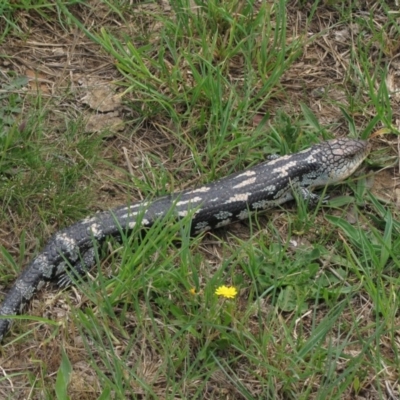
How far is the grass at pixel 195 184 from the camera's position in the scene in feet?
17.2

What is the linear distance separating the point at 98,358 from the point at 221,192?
151 cm

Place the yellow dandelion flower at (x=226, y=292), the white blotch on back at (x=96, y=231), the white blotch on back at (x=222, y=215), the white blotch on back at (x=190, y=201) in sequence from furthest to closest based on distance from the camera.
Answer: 1. the white blotch on back at (x=222, y=215)
2. the white blotch on back at (x=190, y=201)
3. the white blotch on back at (x=96, y=231)
4. the yellow dandelion flower at (x=226, y=292)

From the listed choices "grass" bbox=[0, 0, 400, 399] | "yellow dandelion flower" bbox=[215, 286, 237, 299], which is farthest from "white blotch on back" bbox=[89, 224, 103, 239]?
"yellow dandelion flower" bbox=[215, 286, 237, 299]

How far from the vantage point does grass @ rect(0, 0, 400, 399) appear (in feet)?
17.2

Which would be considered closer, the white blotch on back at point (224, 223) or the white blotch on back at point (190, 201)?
the white blotch on back at point (190, 201)

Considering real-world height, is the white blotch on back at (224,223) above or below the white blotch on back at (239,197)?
below

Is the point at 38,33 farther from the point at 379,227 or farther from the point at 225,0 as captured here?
the point at 379,227

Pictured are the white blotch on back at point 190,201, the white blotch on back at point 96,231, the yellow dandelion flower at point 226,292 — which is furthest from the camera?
the white blotch on back at point 190,201

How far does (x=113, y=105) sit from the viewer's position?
680cm

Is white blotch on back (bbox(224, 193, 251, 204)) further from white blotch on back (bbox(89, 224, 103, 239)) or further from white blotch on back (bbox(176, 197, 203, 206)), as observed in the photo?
white blotch on back (bbox(89, 224, 103, 239))

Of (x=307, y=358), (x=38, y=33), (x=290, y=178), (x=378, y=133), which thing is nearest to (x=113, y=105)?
(x=38, y=33)

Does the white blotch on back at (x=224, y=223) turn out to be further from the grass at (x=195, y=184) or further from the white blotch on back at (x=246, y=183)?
the white blotch on back at (x=246, y=183)

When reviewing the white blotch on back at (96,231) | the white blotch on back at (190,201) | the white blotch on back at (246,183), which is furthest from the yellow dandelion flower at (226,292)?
the white blotch on back at (246,183)

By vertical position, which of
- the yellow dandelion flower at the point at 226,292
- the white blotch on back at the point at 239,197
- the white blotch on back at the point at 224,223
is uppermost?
the yellow dandelion flower at the point at 226,292
